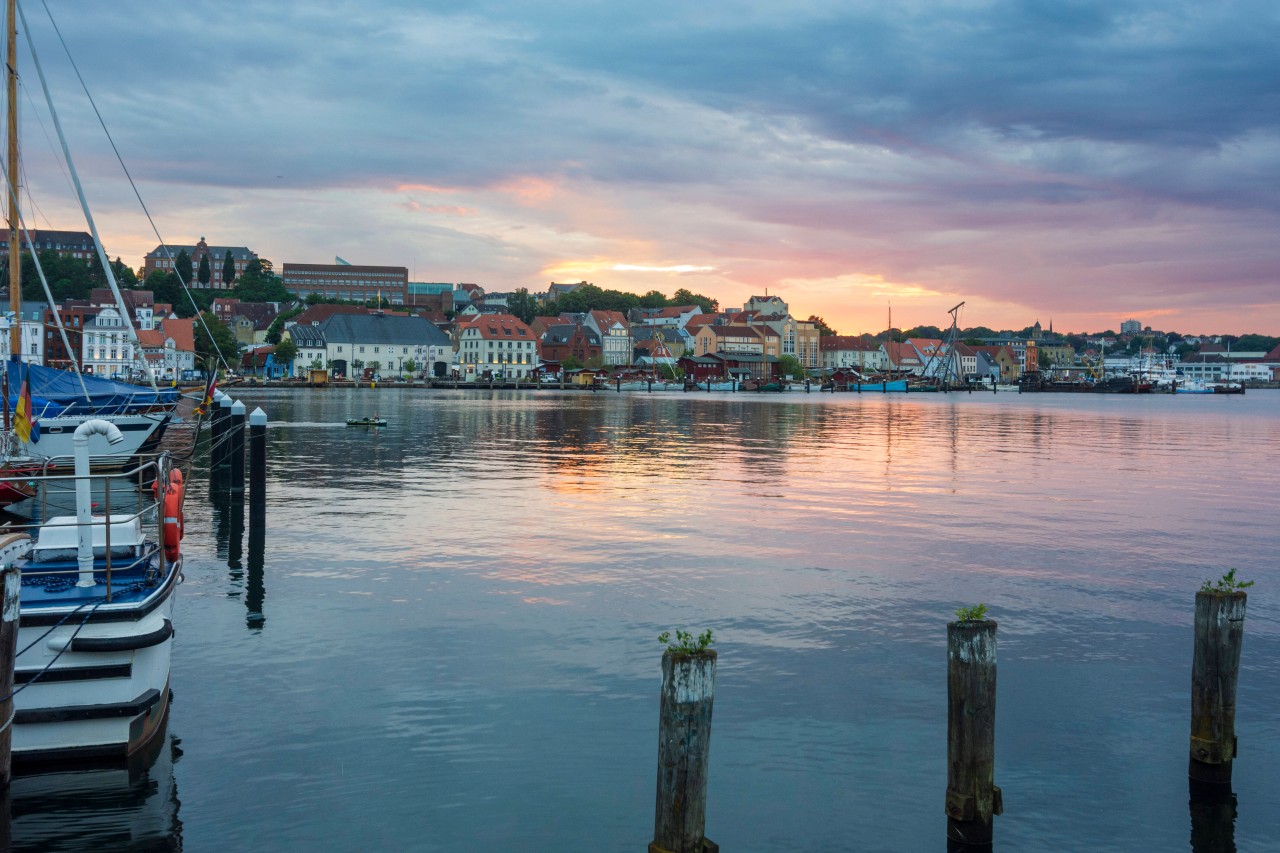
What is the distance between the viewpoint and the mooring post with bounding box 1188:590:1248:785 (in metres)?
11.2

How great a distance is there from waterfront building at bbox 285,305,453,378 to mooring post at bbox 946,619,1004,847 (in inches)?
7092

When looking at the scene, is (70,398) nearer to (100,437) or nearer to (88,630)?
(100,437)

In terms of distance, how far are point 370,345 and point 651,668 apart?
177 meters

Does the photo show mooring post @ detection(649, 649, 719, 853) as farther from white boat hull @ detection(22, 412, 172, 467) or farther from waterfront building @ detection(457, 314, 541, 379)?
waterfront building @ detection(457, 314, 541, 379)

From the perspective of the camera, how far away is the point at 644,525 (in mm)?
28750

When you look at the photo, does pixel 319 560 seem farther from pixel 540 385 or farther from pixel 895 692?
pixel 540 385

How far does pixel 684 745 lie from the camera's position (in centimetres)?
877

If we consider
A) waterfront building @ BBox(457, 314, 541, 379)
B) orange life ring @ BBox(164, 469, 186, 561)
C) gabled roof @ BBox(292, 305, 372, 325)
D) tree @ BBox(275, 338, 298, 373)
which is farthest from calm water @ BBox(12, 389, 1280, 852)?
gabled roof @ BBox(292, 305, 372, 325)

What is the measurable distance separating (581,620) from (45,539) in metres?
8.39

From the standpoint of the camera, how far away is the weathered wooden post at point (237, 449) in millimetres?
29672

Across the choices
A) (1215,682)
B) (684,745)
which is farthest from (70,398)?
(1215,682)

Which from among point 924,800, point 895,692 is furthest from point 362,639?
point 924,800

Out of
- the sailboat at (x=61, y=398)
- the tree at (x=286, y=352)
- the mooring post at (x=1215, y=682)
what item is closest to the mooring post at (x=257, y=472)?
the sailboat at (x=61, y=398)

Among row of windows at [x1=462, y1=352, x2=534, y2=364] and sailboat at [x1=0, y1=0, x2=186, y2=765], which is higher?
row of windows at [x1=462, y1=352, x2=534, y2=364]
